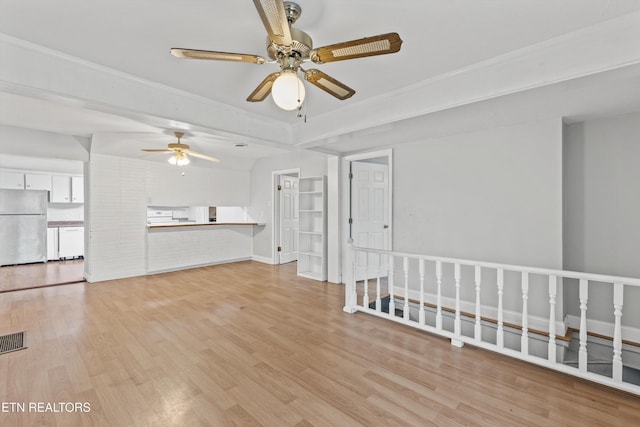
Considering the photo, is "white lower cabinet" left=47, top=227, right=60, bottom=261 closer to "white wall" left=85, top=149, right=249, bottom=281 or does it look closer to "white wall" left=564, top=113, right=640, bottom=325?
"white wall" left=85, top=149, right=249, bottom=281

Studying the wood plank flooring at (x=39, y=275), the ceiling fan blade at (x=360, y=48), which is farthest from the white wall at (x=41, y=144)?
the ceiling fan blade at (x=360, y=48)

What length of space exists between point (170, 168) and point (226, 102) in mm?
3348

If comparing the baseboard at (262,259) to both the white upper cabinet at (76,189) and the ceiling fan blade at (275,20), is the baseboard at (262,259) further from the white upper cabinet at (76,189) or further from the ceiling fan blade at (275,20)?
the ceiling fan blade at (275,20)

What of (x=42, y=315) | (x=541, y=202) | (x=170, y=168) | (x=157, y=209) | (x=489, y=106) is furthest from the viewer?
(x=157, y=209)

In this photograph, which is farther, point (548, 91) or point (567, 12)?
point (548, 91)

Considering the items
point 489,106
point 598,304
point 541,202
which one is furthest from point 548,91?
point 598,304

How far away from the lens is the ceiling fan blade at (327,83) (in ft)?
5.84

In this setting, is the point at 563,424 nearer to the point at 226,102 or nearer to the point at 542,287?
the point at 542,287

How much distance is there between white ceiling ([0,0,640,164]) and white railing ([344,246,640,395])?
1449 millimetres

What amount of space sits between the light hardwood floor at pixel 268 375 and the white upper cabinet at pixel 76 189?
434 centimetres

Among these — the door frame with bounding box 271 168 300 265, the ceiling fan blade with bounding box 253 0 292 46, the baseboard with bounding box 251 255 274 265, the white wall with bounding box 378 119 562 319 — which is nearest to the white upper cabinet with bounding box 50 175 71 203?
the baseboard with bounding box 251 255 274 265

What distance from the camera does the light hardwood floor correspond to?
69.6 inches

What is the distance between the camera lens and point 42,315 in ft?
11.0

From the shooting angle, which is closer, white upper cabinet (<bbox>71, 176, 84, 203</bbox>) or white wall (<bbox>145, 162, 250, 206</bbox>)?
white wall (<bbox>145, 162, 250, 206</bbox>)
